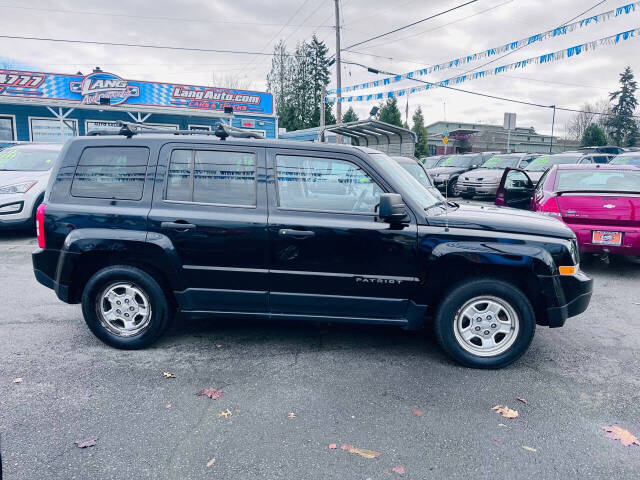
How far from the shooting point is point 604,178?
7.12 meters

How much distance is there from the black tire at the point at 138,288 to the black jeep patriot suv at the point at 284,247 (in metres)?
0.01

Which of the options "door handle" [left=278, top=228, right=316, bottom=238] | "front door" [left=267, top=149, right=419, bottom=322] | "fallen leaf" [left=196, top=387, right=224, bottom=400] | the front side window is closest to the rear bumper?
"front door" [left=267, top=149, right=419, bottom=322]

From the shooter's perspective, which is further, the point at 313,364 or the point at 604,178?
the point at 604,178

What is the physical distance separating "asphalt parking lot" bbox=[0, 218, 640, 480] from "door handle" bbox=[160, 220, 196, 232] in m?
1.11

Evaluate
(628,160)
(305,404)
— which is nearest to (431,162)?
(628,160)

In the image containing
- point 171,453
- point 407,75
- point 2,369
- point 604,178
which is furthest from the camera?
point 407,75

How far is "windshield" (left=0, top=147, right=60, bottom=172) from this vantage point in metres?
9.81

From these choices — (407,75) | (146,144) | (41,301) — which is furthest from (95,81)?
(146,144)

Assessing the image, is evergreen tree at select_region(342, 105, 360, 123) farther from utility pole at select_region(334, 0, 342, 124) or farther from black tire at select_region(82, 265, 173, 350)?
black tire at select_region(82, 265, 173, 350)

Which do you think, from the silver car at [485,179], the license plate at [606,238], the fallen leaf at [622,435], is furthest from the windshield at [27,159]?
the silver car at [485,179]

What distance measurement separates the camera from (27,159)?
394 inches

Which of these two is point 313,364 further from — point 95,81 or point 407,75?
point 95,81

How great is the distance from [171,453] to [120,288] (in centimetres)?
185

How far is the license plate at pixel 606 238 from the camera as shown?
651cm
